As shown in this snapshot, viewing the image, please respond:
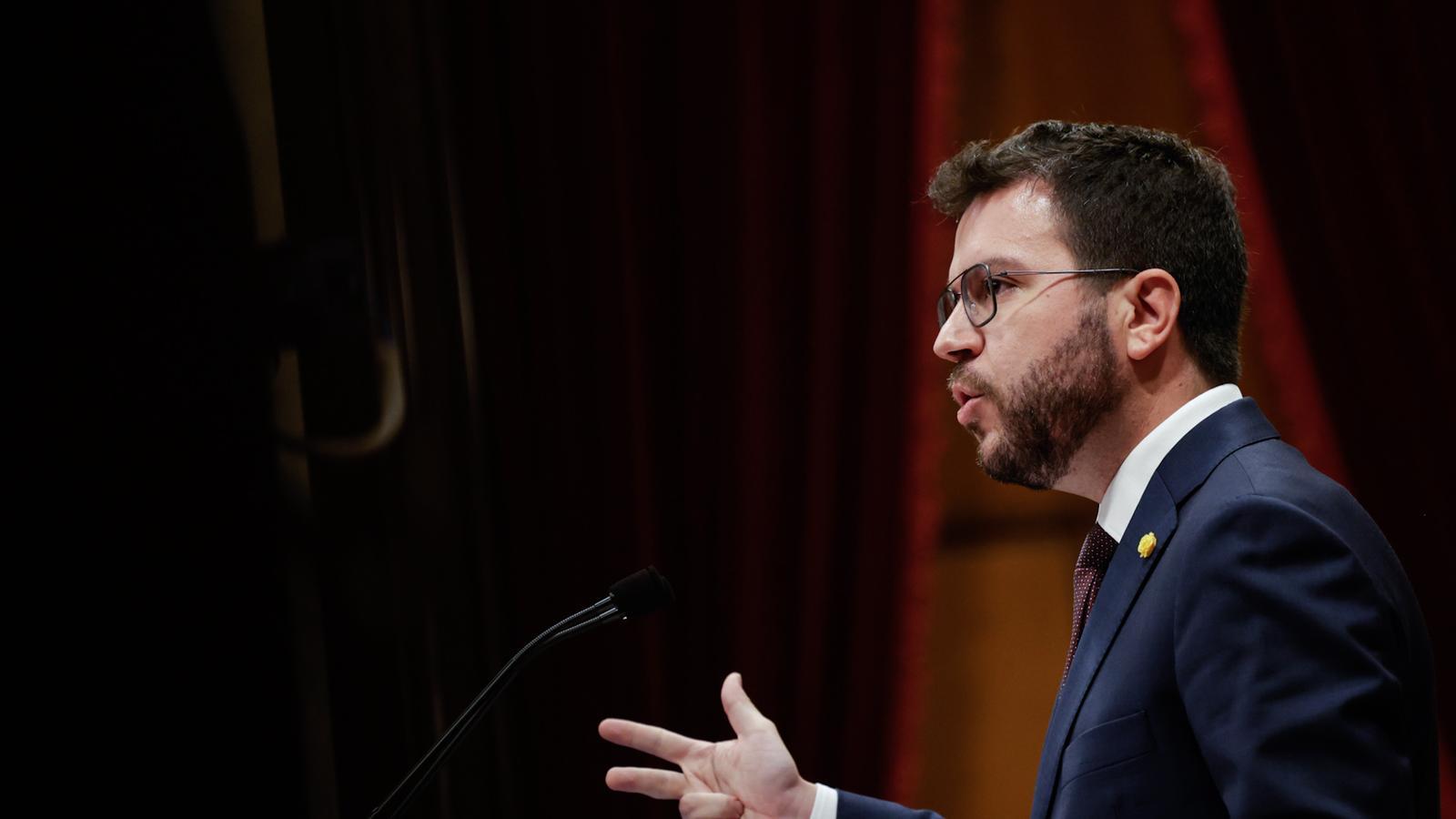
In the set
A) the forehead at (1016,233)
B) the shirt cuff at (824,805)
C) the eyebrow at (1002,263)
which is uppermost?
the forehead at (1016,233)

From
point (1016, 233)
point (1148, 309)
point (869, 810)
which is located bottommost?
point (869, 810)

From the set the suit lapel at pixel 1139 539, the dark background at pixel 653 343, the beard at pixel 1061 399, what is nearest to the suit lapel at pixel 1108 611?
the suit lapel at pixel 1139 539

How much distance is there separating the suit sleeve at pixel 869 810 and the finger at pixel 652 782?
0.20m

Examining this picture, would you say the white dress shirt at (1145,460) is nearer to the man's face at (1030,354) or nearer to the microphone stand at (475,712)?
the man's face at (1030,354)

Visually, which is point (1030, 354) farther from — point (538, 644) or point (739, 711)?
point (538, 644)

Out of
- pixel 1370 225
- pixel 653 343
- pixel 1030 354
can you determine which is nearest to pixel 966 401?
pixel 1030 354

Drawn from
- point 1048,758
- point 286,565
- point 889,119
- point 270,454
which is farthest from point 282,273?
point 1048,758

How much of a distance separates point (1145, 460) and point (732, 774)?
0.62 metres

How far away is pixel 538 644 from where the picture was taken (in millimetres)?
1199

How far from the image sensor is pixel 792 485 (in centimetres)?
230

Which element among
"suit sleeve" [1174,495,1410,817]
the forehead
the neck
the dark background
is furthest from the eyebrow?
the dark background

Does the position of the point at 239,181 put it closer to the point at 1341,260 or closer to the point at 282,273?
the point at 282,273

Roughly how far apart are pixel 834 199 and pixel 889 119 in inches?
8.3

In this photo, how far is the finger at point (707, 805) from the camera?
4.29 ft
